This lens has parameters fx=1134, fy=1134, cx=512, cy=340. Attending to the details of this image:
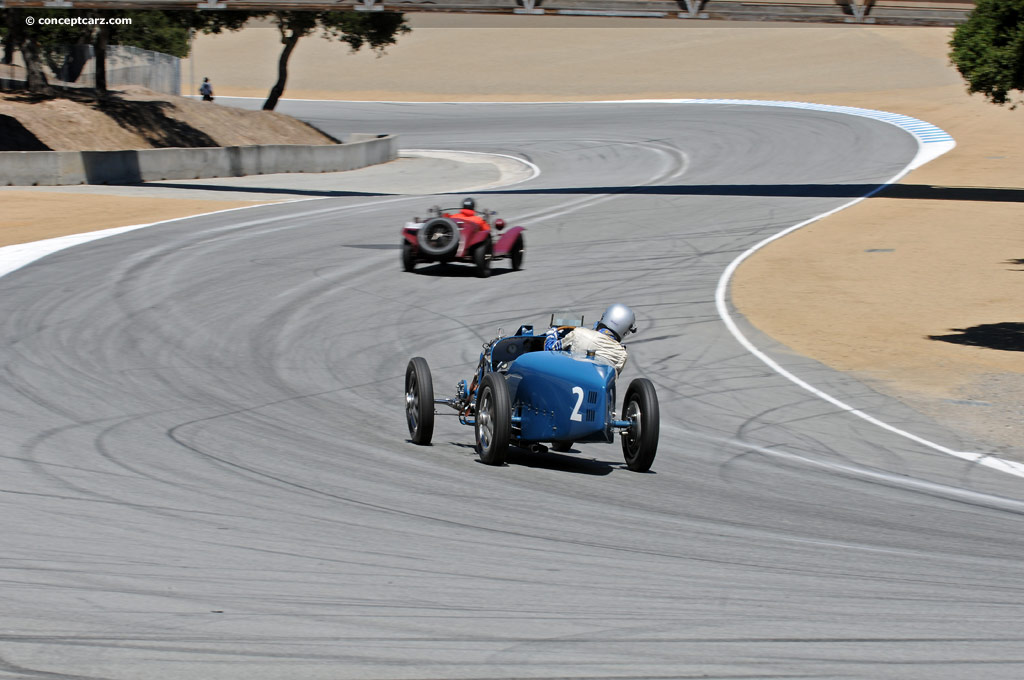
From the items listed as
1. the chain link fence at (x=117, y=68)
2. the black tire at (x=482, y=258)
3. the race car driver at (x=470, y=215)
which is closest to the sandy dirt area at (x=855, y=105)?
the black tire at (x=482, y=258)

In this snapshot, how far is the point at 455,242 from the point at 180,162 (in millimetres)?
18325

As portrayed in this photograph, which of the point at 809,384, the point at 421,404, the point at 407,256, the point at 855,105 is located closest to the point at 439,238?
the point at 407,256

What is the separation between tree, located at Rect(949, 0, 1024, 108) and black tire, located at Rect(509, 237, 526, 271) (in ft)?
41.0

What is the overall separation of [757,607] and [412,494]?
2.86m

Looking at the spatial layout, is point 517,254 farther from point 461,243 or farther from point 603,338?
point 603,338

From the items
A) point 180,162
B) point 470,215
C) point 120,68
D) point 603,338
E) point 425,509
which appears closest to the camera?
point 425,509

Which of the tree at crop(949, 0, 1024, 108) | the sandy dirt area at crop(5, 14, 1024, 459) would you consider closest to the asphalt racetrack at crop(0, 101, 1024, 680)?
the sandy dirt area at crop(5, 14, 1024, 459)

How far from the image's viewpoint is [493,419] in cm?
848

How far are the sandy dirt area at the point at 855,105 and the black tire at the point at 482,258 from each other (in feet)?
14.0

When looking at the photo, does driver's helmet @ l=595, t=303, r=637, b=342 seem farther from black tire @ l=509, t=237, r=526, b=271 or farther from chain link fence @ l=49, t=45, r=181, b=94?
chain link fence @ l=49, t=45, r=181, b=94

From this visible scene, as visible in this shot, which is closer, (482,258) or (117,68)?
(482,258)

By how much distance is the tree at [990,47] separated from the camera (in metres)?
26.6

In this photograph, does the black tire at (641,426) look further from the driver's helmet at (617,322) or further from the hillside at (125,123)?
the hillside at (125,123)

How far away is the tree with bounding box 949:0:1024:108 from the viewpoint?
87.4 feet
